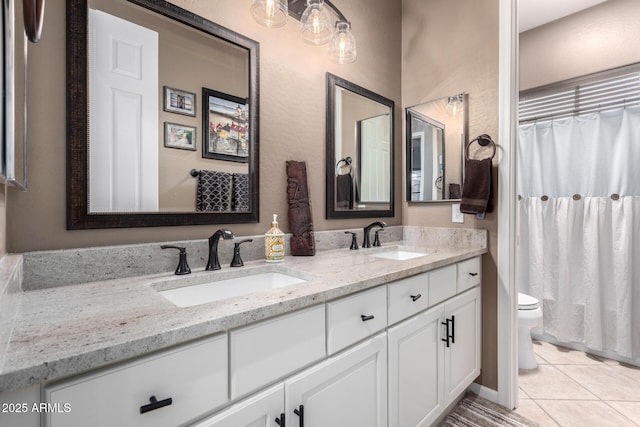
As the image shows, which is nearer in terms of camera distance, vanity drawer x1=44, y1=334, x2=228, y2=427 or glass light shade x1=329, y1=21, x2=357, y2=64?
vanity drawer x1=44, y1=334, x2=228, y2=427

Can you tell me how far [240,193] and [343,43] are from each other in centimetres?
99

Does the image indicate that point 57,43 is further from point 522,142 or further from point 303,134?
point 522,142

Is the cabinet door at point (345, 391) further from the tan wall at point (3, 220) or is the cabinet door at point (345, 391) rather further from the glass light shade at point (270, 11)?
the glass light shade at point (270, 11)

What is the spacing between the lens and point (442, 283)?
148 cm

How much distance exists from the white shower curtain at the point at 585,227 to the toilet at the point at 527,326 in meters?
0.50

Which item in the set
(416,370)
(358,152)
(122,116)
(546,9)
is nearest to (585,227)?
(546,9)

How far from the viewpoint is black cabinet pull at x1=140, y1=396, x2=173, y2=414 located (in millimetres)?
585

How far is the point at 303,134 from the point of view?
167 centimetres

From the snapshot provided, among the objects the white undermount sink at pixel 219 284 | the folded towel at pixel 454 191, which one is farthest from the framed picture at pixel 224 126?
the folded towel at pixel 454 191

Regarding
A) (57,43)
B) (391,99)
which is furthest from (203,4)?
(391,99)

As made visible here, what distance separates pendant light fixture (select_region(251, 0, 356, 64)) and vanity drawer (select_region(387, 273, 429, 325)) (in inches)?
48.6

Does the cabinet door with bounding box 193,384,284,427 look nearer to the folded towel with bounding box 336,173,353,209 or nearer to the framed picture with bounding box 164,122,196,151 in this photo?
the framed picture with bounding box 164,122,196,151

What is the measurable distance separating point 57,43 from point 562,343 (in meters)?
3.52

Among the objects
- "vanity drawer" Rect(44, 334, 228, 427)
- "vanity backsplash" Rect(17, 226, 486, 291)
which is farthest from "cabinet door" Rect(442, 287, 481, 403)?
"vanity drawer" Rect(44, 334, 228, 427)
